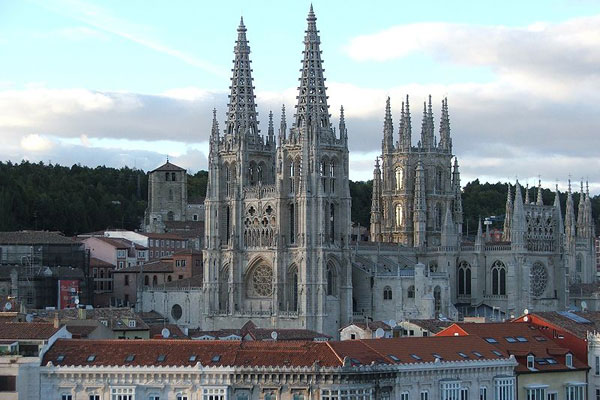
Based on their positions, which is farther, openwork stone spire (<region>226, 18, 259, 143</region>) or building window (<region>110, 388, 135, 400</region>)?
openwork stone spire (<region>226, 18, 259, 143</region>)

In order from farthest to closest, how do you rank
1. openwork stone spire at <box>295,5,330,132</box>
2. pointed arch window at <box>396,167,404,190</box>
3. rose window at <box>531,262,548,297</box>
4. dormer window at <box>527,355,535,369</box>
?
pointed arch window at <box>396,167,404,190</box>, rose window at <box>531,262,548,297</box>, openwork stone spire at <box>295,5,330,132</box>, dormer window at <box>527,355,535,369</box>

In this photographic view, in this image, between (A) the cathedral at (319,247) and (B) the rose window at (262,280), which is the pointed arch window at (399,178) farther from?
(B) the rose window at (262,280)

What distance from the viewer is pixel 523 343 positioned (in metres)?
94.1

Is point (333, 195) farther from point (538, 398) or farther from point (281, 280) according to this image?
point (538, 398)

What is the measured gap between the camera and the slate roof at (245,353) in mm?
82375

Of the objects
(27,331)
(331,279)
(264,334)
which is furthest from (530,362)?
(331,279)

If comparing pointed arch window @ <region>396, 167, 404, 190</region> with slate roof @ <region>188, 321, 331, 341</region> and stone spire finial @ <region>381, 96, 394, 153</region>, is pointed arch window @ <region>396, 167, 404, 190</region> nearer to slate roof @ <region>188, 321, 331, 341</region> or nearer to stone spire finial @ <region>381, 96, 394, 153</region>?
stone spire finial @ <region>381, 96, 394, 153</region>

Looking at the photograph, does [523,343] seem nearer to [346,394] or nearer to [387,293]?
[346,394]

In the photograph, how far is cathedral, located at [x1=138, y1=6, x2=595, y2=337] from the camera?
5571 inches

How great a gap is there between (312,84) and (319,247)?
1430 centimetres

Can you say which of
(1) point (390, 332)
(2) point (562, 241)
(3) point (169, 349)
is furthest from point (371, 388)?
(2) point (562, 241)

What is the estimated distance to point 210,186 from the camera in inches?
5871

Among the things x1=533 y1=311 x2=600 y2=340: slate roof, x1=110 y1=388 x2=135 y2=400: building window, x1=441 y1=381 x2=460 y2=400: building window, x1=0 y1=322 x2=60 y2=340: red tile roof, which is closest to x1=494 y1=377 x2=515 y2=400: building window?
x1=441 y1=381 x2=460 y2=400: building window

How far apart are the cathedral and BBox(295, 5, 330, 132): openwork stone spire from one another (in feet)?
0.28
